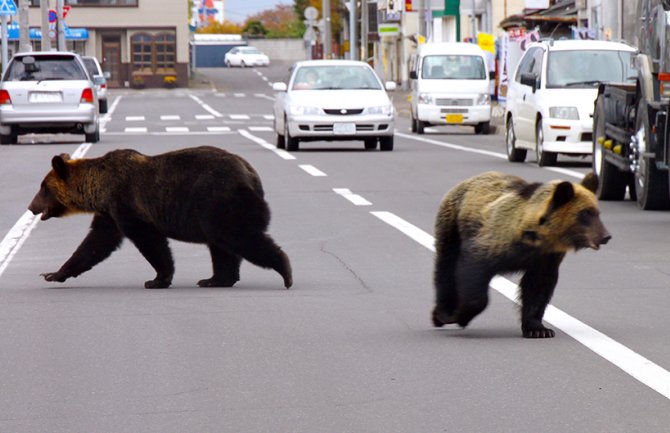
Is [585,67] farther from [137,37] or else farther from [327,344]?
[137,37]

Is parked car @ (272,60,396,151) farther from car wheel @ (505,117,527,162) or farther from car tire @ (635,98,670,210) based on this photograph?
car tire @ (635,98,670,210)

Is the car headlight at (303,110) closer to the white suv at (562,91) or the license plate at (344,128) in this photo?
the license plate at (344,128)

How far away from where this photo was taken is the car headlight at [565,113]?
23.0 meters

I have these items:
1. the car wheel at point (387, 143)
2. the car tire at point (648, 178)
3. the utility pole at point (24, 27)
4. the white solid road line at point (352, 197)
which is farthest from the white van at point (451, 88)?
the car tire at point (648, 178)

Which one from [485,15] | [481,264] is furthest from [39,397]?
[485,15]

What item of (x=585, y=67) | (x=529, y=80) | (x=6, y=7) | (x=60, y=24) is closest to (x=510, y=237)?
(x=529, y=80)

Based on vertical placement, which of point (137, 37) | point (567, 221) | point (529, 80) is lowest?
point (567, 221)

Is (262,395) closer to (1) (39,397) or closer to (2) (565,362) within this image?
(1) (39,397)

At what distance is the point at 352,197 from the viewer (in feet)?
60.5

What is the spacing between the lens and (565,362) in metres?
7.69

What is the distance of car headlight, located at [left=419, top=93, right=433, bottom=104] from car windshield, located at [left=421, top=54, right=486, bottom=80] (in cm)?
96

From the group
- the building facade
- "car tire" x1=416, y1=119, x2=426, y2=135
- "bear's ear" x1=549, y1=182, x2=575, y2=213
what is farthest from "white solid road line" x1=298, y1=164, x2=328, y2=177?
the building facade

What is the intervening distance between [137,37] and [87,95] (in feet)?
213

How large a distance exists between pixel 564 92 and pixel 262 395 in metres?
16.9
